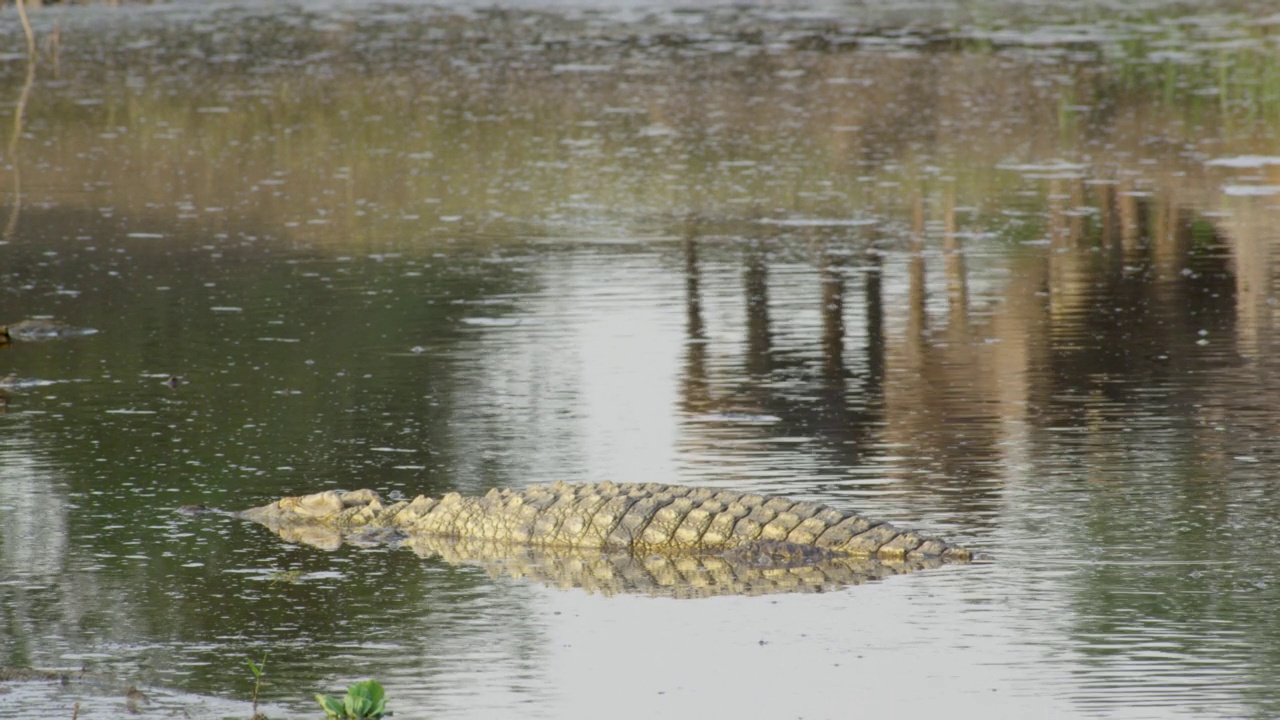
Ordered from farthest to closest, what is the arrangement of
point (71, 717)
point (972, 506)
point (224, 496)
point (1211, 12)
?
point (1211, 12) → point (224, 496) → point (972, 506) → point (71, 717)

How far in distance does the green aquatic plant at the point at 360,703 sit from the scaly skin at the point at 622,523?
9.40 feet

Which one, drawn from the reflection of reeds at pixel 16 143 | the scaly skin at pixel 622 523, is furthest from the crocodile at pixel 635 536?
the reflection of reeds at pixel 16 143

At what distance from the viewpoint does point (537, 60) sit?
144 ft

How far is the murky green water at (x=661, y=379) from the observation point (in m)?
8.73

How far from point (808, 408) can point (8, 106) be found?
26996 mm

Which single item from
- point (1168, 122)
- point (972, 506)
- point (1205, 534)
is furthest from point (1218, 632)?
point (1168, 122)

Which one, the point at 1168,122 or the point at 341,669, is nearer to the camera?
the point at 341,669

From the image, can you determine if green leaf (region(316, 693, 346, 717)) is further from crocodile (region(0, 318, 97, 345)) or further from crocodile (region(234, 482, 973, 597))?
crocodile (region(0, 318, 97, 345))

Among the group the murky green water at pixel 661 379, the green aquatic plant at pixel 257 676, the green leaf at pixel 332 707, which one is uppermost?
the green leaf at pixel 332 707

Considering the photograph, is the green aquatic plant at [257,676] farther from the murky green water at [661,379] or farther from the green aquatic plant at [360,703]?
the green aquatic plant at [360,703]

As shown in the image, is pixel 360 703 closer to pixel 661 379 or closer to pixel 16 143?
pixel 661 379

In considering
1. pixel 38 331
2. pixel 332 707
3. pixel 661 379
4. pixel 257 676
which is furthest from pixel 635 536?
pixel 38 331

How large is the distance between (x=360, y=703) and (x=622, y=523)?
2999 mm

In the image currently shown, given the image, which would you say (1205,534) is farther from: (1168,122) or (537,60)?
(537,60)
